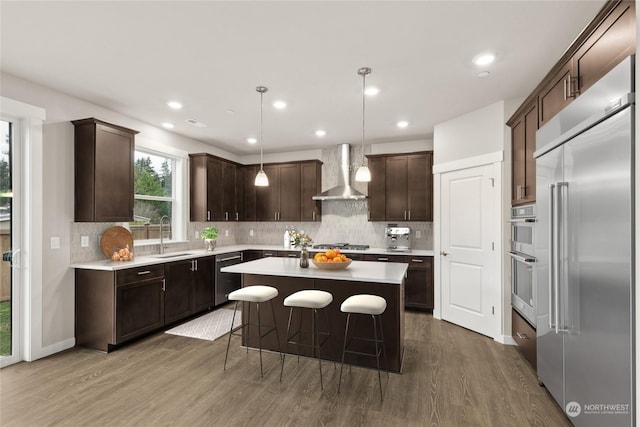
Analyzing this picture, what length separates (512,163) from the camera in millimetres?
3531

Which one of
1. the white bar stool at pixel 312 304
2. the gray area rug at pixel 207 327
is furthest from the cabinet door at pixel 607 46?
the gray area rug at pixel 207 327

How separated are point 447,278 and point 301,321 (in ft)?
7.47

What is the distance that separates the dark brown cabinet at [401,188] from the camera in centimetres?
508

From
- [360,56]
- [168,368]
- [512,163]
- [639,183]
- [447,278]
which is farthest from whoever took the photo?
[447,278]

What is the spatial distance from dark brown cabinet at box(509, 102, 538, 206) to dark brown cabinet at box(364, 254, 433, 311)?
1.67 metres

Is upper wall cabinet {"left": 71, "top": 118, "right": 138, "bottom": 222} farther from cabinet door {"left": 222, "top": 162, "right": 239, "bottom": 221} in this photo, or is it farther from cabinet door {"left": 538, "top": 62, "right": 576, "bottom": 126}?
cabinet door {"left": 538, "top": 62, "right": 576, "bottom": 126}

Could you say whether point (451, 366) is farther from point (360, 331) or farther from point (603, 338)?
point (603, 338)

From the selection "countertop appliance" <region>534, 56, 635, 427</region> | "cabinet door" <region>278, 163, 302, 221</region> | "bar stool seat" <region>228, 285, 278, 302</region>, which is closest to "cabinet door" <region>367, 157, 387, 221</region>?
"cabinet door" <region>278, 163, 302, 221</region>

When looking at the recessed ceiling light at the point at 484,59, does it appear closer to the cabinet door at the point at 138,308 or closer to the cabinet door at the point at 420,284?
the cabinet door at the point at 420,284

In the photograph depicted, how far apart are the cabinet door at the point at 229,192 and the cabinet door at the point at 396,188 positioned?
9.25ft

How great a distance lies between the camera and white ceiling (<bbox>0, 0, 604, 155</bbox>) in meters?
2.06

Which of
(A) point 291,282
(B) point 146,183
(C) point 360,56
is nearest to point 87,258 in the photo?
(B) point 146,183

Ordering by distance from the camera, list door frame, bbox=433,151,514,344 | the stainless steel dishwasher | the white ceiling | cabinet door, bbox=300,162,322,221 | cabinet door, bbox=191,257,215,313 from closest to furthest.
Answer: the white ceiling < door frame, bbox=433,151,514,344 < cabinet door, bbox=191,257,215,313 < the stainless steel dishwasher < cabinet door, bbox=300,162,322,221

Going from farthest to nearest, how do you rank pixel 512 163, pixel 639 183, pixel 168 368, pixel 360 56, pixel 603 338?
pixel 512 163 < pixel 168 368 < pixel 360 56 < pixel 603 338 < pixel 639 183
